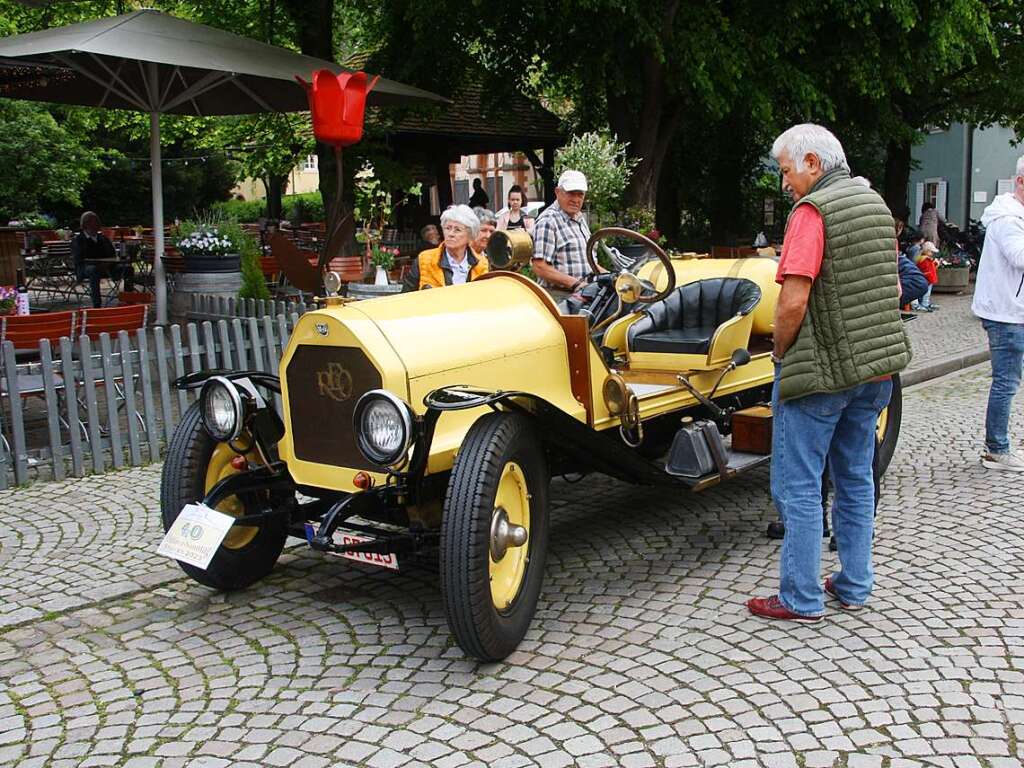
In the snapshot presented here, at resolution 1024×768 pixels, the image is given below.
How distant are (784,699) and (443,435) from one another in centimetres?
163

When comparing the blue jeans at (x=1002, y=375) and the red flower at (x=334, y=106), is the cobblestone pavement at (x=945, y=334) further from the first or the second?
the red flower at (x=334, y=106)

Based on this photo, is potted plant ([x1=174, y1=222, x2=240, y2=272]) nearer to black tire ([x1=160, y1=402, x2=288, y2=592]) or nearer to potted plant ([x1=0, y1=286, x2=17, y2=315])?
potted plant ([x1=0, y1=286, x2=17, y2=315])

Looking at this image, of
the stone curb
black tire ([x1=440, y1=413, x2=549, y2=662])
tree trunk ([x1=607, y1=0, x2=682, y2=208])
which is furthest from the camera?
tree trunk ([x1=607, y1=0, x2=682, y2=208])

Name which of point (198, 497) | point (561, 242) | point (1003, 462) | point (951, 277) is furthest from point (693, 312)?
point (951, 277)

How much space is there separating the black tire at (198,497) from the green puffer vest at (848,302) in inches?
91.7

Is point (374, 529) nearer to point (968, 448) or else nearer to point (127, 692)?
point (127, 692)

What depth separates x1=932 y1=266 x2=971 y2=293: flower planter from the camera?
18.0 m

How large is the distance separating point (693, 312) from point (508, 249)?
1.55 m

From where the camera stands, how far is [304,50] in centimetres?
1558

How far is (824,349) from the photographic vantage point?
13.1 feet

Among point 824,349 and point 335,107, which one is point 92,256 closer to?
point 335,107

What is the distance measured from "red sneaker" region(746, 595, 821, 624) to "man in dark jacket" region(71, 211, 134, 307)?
40.3 ft

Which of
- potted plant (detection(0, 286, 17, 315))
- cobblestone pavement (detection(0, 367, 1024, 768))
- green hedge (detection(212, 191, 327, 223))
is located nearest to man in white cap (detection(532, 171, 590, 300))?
cobblestone pavement (detection(0, 367, 1024, 768))

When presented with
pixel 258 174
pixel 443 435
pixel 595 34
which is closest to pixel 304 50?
pixel 258 174
